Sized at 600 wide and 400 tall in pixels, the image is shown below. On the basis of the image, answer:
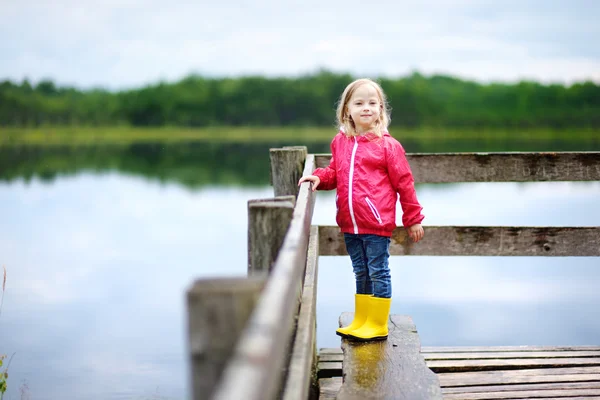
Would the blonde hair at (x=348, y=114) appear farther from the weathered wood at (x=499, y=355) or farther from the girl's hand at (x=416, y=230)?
the weathered wood at (x=499, y=355)

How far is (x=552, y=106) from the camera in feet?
303

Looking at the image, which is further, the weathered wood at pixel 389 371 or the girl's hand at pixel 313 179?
the girl's hand at pixel 313 179

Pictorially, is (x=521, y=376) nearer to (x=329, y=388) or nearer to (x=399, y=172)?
(x=329, y=388)

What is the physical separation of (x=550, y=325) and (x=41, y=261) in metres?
11.5

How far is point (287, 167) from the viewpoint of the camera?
3711 millimetres

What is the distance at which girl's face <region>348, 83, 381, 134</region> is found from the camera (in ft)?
10.9

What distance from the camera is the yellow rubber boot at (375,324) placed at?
3178 mm

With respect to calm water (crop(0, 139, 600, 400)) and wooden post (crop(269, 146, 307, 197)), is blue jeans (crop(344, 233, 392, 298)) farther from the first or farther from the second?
calm water (crop(0, 139, 600, 400))

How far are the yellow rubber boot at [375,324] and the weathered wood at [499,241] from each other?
72cm

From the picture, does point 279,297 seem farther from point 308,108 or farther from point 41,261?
point 308,108

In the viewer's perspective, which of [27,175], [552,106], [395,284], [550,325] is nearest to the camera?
[550,325]

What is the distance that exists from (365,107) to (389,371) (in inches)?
53.2

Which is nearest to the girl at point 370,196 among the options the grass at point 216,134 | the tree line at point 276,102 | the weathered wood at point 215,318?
the weathered wood at point 215,318

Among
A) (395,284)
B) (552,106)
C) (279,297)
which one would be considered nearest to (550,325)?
(395,284)
